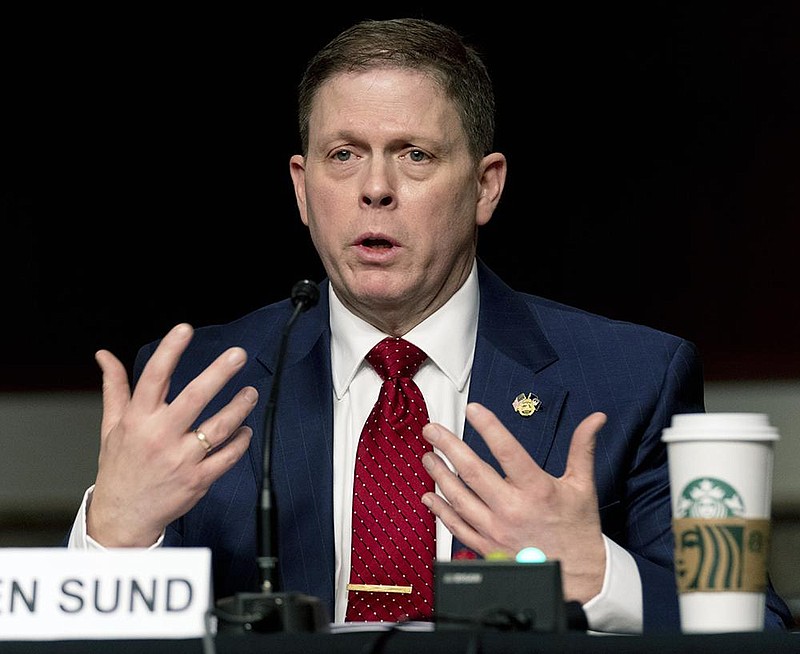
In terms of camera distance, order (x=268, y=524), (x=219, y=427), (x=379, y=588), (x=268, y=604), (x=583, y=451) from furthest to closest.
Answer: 1. (x=379, y=588)
2. (x=219, y=427)
3. (x=583, y=451)
4. (x=268, y=524)
5. (x=268, y=604)

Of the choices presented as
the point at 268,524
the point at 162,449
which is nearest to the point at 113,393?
the point at 162,449

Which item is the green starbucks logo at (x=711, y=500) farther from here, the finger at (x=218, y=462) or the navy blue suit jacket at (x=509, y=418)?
the navy blue suit jacket at (x=509, y=418)

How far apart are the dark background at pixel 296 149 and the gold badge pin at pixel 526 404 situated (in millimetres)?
1474

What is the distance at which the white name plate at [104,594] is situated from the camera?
52.9 inches

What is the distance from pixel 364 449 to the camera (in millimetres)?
2238

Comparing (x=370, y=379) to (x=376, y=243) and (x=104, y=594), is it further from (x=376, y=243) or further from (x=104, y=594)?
(x=104, y=594)

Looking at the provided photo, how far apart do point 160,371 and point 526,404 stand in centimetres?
71

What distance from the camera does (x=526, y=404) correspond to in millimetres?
2256

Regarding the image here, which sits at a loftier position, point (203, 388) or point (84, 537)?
point (203, 388)

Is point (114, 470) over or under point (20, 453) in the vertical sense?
under

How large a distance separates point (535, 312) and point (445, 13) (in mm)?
1511

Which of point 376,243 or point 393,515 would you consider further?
point 376,243

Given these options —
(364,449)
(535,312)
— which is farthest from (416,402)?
(535,312)

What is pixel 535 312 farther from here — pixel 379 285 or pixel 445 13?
pixel 445 13
